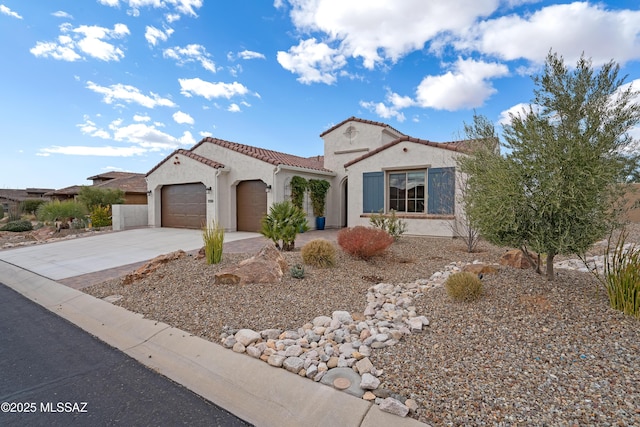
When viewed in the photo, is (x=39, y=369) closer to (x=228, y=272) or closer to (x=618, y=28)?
(x=228, y=272)

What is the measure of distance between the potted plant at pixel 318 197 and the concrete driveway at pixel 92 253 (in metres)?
5.71

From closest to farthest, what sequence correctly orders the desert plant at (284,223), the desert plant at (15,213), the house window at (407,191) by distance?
the desert plant at (284,223) < the house window at (407,191) < the desert plant at (15,213)

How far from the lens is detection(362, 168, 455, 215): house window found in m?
11.3

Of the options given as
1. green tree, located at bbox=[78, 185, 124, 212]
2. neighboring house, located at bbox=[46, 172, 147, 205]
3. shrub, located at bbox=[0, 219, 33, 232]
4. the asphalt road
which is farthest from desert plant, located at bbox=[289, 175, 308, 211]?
neighboring house, located at bbox=[46, 172, 147, 205]

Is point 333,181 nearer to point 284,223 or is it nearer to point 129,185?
point 284,223

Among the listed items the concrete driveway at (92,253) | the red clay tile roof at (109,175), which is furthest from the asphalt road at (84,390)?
the red clay tile roof at (109,175)

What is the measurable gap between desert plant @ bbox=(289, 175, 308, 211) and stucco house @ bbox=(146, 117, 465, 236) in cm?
29

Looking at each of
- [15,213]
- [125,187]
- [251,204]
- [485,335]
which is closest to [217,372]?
[485,335]

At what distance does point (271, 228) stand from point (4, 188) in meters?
55.1

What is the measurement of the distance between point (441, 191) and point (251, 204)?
8.27 m

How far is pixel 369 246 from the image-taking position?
7.11 metres

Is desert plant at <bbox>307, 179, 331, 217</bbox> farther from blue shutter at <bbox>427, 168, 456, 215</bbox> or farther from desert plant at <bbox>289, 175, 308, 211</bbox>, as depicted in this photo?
blue shutter at <bbox>427, 168, 456, 215</bbox>

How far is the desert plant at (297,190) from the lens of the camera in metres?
14.1

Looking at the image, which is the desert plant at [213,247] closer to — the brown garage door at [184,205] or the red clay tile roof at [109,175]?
the brown garage door at [184,205]
